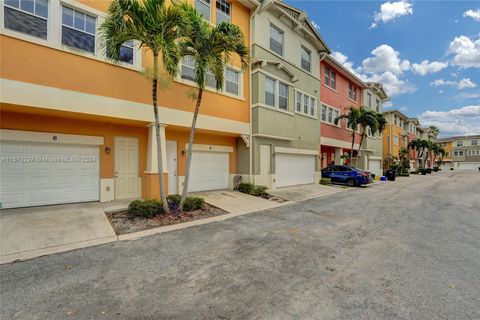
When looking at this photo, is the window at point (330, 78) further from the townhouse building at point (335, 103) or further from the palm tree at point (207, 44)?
the palm tree at point (207, 44)

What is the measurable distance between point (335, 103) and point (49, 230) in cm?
2286

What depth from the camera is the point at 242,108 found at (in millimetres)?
12867

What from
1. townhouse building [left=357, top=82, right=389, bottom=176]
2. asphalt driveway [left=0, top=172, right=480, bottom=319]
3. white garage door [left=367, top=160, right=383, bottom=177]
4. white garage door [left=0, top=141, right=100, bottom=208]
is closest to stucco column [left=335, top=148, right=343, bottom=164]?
townhouse building [left=357, top=82, right=389, bottom=176]

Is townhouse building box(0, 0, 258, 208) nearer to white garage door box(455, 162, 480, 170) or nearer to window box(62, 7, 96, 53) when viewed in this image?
window box(62, 7, 96, 53)

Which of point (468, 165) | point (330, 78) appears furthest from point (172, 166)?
point (468, 165)

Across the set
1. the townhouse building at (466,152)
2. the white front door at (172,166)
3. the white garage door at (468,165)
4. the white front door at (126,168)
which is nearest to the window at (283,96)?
the white front door at (172,166)

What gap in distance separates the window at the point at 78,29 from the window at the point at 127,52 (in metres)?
0.98

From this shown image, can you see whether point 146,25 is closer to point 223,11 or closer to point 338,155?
point 223,11

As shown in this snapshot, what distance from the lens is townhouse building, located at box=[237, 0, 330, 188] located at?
1312 cm

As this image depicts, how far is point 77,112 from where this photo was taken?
7.60m

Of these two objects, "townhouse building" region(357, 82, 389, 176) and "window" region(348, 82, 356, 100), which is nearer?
Answer: "window" region(348, 82, 356, 100)

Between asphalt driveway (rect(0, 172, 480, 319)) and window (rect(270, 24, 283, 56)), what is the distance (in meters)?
12.7

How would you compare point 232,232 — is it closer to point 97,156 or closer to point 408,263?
point 408,263

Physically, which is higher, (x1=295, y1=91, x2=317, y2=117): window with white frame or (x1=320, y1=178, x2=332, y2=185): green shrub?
(x1=295, y1=91, x2=317, y2=117): window with white frame
